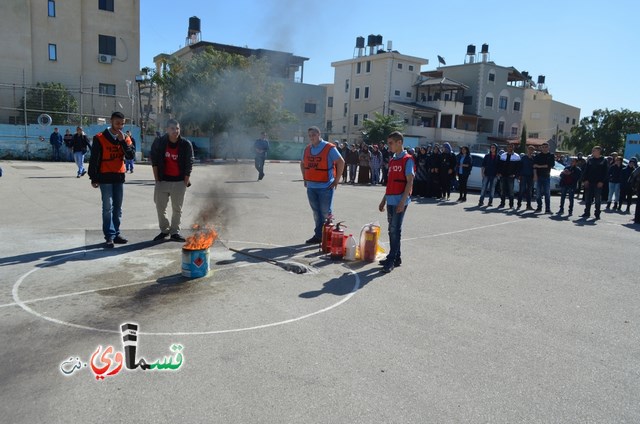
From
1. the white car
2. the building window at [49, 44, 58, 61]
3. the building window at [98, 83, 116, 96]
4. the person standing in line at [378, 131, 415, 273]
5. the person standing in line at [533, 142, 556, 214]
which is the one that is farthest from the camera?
the building window at [98, 83, 116, 96]

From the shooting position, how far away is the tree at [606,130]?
47.4 metres

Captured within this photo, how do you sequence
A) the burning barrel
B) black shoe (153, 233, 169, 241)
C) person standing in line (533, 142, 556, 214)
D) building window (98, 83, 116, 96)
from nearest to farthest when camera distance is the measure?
the burning barrel, black shoe (153, 233, 169, 241), person standing in line (533, 142, 556, 214), building window (98, 83, 116, 96)

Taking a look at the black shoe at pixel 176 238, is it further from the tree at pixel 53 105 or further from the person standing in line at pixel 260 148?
the tree at pixel 53 105

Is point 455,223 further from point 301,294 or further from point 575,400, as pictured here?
point 575,400

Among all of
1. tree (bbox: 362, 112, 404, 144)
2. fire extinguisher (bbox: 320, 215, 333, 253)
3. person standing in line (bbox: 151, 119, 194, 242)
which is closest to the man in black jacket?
fire extinguisher (bbox: 320, 215, 333, 253)

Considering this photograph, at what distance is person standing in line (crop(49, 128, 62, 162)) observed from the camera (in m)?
25.2

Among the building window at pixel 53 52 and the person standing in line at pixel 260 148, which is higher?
the building window at pixel 53 52

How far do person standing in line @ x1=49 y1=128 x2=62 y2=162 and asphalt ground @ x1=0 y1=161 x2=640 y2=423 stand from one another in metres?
18.5

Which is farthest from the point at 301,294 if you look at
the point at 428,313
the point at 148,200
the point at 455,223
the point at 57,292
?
the point at 148,200

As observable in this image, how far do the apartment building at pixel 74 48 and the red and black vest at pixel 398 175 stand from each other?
2759cm

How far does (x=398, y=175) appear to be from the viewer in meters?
6.90

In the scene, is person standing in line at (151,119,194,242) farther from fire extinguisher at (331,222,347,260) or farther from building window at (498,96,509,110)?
building window at (498,96,509,110)

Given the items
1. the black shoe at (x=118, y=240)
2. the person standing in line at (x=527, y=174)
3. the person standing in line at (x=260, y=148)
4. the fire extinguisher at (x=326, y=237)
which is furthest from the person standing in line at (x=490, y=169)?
the black shoe at (x=118, y=240)

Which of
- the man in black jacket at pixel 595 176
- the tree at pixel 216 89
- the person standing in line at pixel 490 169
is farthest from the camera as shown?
the tree at pixel 216 89
